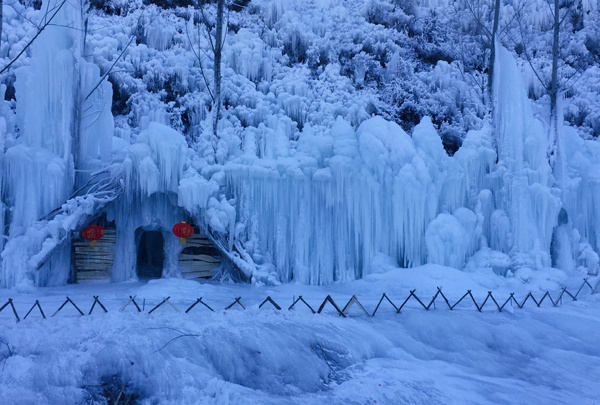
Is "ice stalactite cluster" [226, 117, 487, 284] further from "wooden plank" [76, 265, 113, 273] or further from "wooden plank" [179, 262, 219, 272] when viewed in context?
"wooden plank" [76, 265, 113, 273]

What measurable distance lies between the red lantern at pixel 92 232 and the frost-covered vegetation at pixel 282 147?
1.60 ft

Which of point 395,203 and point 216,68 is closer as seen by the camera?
point 395,203

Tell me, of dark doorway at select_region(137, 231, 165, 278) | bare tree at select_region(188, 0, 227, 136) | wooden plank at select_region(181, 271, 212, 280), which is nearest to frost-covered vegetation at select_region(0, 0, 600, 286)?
bare tree at select_region(188, 0, 227, 136)

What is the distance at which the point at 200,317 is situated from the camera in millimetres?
7586

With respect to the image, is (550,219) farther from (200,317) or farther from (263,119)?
(200,317)

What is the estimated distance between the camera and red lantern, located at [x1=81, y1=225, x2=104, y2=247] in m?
12.5

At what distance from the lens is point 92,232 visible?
41.2 feet

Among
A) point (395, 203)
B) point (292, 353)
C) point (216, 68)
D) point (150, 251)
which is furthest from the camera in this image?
point (150, 251)

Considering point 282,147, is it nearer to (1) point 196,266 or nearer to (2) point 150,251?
(1) point 196,266

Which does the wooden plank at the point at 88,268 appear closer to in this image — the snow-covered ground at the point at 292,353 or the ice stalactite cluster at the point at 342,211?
the snow-covered ground at the point at 292,353

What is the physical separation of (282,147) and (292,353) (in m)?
8.64

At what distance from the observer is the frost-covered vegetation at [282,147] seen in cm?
1272

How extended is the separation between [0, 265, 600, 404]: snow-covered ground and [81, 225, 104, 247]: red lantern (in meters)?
1.68

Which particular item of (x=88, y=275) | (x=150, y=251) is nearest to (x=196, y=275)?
(x=88, y=275)
